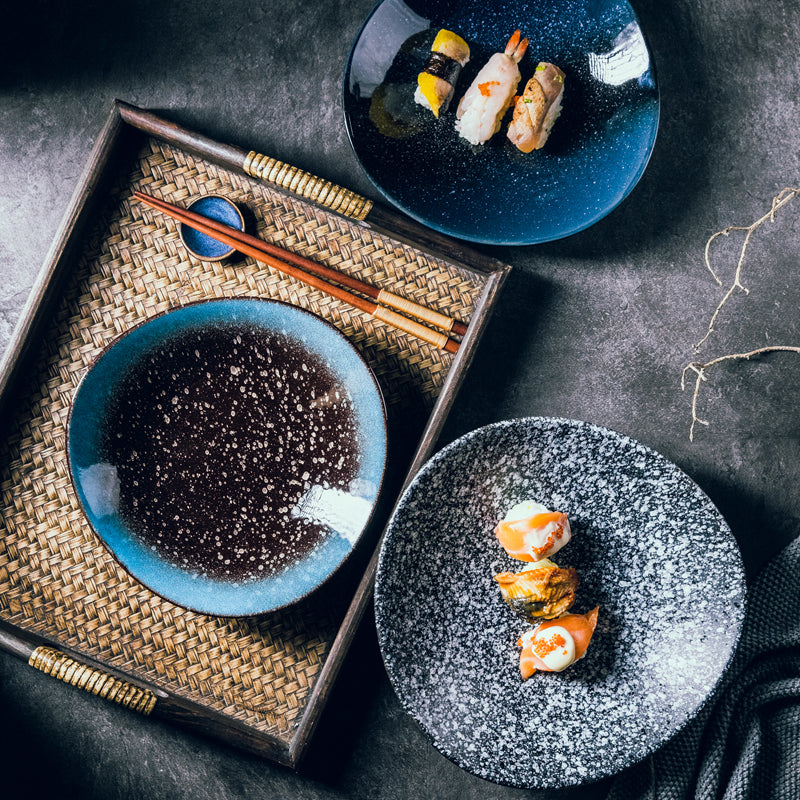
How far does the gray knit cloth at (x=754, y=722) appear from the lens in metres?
1.34

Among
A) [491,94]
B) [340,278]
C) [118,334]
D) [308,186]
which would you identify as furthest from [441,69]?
[118,334]

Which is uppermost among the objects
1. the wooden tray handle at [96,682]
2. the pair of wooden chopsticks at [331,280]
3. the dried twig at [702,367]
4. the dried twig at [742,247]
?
the dried twig at [742,247]

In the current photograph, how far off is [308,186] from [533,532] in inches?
32.2

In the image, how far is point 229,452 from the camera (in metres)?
1.36

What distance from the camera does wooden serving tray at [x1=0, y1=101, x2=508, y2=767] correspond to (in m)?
1.37

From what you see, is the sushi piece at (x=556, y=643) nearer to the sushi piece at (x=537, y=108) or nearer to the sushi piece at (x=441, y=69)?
the sushi piece at (x=537, y=108)

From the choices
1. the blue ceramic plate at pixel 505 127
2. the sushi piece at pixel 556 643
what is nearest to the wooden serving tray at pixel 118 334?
the blue ceramic plate at pixel 505 127

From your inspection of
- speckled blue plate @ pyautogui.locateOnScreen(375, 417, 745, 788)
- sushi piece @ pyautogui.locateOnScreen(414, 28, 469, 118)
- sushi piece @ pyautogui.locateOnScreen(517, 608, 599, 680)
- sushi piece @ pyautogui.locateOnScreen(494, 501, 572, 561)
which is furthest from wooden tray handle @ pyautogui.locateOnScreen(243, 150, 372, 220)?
sushi piece @ pyautogui.locateOnScreen(517, 608, 599, 680)

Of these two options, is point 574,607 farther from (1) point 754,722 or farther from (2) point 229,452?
(2) point 229,452

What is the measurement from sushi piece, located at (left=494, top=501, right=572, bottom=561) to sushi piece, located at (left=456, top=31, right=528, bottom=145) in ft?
2.55

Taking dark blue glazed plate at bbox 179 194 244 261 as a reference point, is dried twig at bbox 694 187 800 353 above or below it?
above

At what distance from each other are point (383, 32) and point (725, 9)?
2.53 feet

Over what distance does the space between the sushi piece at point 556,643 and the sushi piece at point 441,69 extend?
3.52 ft

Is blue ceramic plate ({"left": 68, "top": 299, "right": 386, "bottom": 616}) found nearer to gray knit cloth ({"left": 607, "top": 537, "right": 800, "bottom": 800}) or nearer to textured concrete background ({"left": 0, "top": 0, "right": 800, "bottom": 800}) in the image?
→ textured concrete background ({"left": 0, "top": 0, "right": 800, "bottom": 800})
